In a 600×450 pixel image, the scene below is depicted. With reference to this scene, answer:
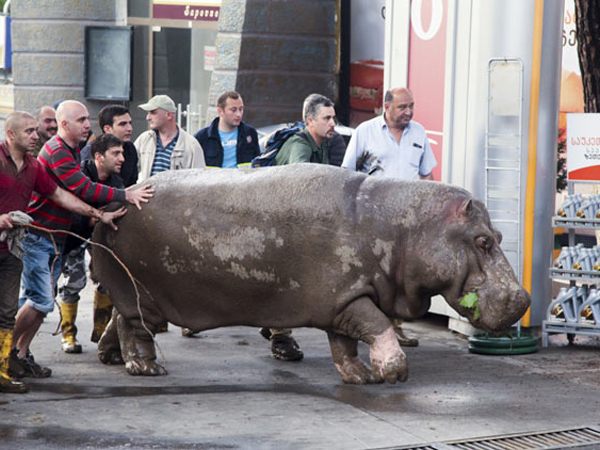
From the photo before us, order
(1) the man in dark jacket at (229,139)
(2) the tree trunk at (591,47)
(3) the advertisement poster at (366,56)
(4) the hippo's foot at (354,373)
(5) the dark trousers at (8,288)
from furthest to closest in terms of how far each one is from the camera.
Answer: (3) the advertisement poster at (366,56) → (2) the tree trunk at (591,47) → (1) the man in dark jacket at (229,139) → (4) the hippo's foot at (354,373) → (5) the dark trousers at (8,288)

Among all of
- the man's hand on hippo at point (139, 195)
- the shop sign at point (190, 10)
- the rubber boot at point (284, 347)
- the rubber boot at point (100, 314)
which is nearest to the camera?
the man's hand on hippo at point (139, 195)

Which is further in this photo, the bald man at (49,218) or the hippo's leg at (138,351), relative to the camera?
the hippo's leg at (138,351)

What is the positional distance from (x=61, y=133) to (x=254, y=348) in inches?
92.0

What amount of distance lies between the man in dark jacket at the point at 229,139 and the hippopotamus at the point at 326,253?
1908 millimetres

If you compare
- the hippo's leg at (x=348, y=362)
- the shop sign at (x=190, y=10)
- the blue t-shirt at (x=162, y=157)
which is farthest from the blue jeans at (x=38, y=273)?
the shop sign at (x=190, y=10)

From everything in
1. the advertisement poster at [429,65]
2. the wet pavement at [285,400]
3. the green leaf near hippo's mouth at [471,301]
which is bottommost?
the wet pavement at [285,400]

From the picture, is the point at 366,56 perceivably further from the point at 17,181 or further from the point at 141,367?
the point at 17,181

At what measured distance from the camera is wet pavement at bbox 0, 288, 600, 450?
6.80 m

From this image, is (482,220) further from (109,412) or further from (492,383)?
(109,412)

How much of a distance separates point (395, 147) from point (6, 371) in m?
3.61

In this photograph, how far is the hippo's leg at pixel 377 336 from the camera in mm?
7859

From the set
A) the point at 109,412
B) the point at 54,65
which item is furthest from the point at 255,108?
the point at 109,412

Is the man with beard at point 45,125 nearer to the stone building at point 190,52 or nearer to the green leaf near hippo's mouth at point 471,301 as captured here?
the green leaf near hippo's mouth at point 471,301

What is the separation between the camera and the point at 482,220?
313 inches
